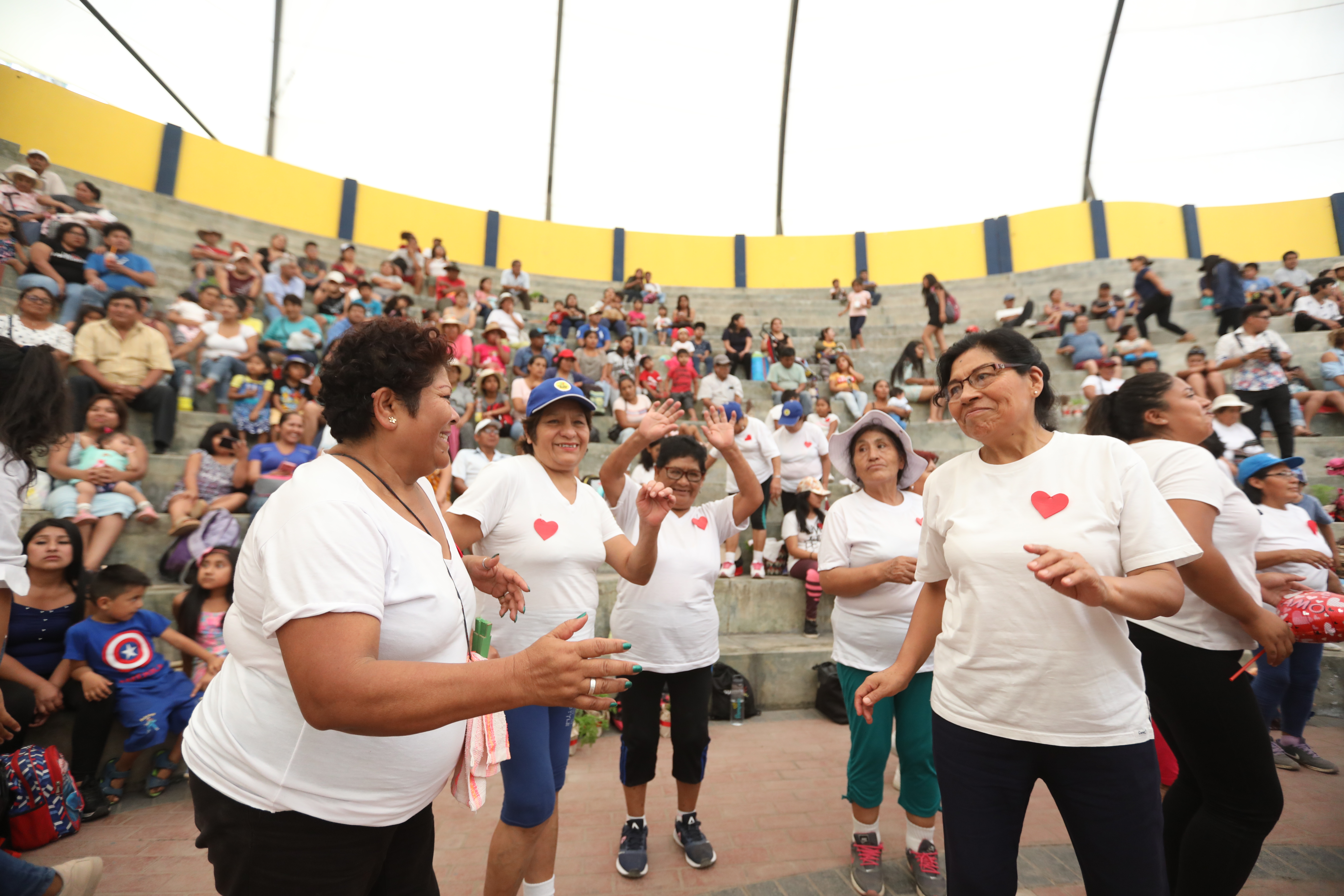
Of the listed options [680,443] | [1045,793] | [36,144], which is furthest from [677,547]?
[36,144]

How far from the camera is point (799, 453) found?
23.1 feet

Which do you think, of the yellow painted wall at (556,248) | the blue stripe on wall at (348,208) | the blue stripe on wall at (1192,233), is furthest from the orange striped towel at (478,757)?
the blue stripe on wall at (1192,233)

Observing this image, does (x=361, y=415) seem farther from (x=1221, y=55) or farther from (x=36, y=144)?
(x=1221, y=55)

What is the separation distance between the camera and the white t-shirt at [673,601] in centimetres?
296

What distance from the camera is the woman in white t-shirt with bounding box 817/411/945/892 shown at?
276 cm

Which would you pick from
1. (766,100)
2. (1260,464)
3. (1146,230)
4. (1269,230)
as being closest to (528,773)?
(1260,464)

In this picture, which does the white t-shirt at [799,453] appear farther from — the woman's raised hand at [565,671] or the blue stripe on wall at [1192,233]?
the blue stripe on wall at [1192,233]

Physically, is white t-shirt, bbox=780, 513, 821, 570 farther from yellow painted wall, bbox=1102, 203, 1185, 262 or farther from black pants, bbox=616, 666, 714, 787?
yellow painted wall, bbox=1102, 203, 1185, 262

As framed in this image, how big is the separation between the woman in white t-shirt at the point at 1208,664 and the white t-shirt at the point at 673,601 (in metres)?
1.72

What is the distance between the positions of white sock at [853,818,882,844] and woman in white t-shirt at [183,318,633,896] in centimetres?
198

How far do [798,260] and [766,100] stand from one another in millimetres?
4350

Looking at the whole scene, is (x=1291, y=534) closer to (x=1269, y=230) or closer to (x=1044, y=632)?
(x=1044, y=632)

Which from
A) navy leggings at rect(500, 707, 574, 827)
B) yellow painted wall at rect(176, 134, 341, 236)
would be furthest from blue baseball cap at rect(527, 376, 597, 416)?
yellow painted wall at rect(176, 134, 341, 236)

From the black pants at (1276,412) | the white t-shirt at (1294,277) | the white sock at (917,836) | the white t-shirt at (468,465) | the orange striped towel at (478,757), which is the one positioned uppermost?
the white t-shirt at (1294,277)
